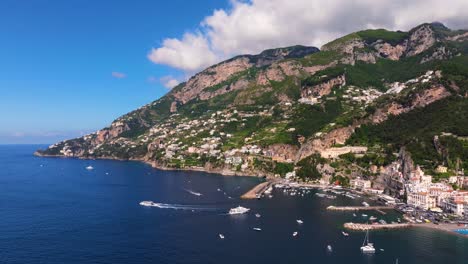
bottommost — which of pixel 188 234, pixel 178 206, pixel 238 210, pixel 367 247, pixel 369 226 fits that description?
pixel 188 234

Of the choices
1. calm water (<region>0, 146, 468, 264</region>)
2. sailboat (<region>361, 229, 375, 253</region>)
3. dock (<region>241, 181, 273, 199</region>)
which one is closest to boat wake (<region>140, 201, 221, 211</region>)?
calm water (<region>0, 146, 468, 264</region>)

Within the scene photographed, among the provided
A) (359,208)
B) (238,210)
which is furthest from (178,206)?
(359,208)

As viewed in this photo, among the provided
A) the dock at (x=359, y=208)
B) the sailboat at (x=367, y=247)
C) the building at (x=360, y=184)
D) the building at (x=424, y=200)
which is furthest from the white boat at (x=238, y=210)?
the building at (x=360, y=184)

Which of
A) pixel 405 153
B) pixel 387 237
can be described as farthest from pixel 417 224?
pixel 405 153

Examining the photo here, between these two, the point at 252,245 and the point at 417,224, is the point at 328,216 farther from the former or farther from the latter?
the point at 252,245

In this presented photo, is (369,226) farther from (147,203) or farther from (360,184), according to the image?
(147,203)

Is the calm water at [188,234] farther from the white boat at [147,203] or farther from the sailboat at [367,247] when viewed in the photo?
the white boat at [147,203]

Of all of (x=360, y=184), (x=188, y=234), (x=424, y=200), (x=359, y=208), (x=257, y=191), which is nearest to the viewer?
(x=188, y=234)
